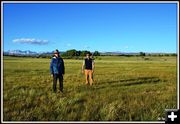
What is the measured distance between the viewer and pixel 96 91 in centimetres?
1009

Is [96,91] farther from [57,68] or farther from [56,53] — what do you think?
[56,53]

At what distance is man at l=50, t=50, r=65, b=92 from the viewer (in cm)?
994

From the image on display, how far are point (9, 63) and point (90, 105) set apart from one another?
2.29m

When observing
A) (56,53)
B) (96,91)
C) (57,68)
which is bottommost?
(96,91)

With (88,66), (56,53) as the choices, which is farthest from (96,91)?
(56,53)

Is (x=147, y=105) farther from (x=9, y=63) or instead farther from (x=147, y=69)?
(x=9, y=63)

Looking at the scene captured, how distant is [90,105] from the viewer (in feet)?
31.6

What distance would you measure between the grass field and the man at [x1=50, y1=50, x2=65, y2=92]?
0.37 feet

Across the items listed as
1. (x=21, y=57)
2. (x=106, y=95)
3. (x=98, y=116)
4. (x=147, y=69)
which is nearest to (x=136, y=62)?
(x=147, y=69)

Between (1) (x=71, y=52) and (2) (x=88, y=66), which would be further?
(2) (x=88, y=66)

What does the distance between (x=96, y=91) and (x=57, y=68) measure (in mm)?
1168

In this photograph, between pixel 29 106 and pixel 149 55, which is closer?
pixel 29 106

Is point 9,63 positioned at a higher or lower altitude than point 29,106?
higher

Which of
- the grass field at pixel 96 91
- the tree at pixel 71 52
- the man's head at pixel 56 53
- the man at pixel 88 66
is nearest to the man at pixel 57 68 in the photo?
the man's head at pixel 56 53
